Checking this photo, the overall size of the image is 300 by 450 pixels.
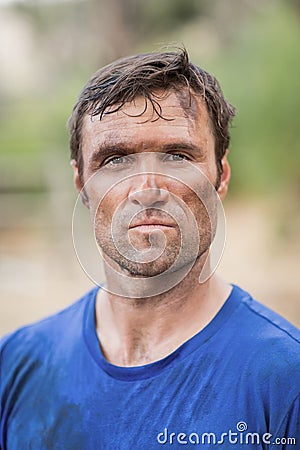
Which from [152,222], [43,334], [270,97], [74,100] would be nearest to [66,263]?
[74,100]

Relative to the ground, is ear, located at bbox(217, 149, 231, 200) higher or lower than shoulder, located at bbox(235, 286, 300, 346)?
higher

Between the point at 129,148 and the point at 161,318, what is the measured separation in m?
0.39

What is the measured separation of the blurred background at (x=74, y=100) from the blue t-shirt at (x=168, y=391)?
2.38 feet

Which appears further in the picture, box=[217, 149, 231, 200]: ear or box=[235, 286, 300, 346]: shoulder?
box=[217, 149, 231, 200]: ear

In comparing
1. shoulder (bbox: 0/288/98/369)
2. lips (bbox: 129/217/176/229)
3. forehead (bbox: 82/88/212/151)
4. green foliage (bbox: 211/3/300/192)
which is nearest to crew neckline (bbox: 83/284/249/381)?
shoulder (bbox: 0/288/98/369)

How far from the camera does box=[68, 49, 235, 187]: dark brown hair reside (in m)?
1.44

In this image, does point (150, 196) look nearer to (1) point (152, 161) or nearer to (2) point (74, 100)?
(1) point (152, 161)

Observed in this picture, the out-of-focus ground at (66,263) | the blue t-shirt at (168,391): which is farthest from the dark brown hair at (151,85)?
the out-of-focus ground at (66,263)

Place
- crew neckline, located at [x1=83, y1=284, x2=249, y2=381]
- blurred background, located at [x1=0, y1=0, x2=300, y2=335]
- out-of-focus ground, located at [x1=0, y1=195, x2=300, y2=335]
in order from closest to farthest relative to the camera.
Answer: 1. crew neckline, located at [x1=83, y1=284, x2=249, y2=381]
2. blurred background, located at [x1=0, y1=0, x2=300, y2=335]
3. out-of-focus ground, located at [x1=0, y1=195, x2=300, y2=335]

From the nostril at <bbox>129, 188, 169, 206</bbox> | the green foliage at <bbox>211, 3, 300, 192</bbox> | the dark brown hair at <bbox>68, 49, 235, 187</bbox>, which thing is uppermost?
the green foliage at <bbox>211, 3, 300, 192</bbox>

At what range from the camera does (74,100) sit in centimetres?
676

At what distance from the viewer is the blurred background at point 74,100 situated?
5906 mm

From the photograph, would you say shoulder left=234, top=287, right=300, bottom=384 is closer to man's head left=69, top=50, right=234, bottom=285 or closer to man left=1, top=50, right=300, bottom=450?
man left=1, top=50, right=300, bottom=450

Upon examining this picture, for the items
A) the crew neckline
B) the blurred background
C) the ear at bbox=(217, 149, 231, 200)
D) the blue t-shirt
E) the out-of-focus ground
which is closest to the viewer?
the blue t-shirt
